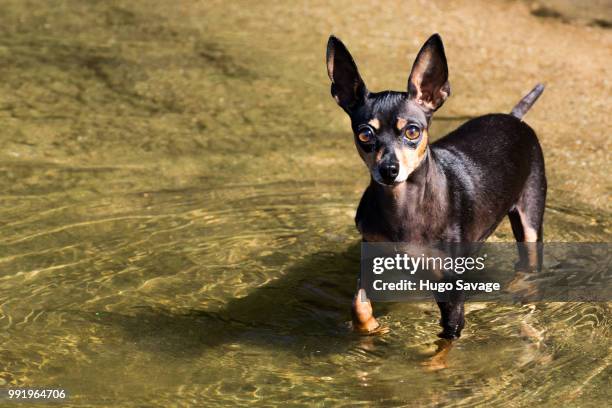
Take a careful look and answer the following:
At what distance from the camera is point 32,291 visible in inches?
251

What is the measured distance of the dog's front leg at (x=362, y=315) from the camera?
5.77 m

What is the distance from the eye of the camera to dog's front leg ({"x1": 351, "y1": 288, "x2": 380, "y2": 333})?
577 centimetres

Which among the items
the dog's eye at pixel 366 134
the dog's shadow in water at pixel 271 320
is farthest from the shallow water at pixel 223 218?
the dog's eye at pixel 366 134

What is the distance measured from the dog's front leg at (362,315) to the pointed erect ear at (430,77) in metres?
1.01

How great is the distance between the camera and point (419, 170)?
554 cm

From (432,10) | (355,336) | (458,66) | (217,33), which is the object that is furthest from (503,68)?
(355,336)

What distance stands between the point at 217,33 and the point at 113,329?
5.46 m

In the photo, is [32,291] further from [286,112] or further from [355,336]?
[286,112]

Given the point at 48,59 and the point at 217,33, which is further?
the point at 217,33

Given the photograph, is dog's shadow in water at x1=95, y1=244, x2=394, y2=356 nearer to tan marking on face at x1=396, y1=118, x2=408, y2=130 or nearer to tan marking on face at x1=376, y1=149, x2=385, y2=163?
tan marking on face at x1=376, y1=149, x2=385, y2=163

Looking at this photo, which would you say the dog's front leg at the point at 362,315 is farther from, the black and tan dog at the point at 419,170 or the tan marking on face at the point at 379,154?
the tan marking on face at the point at 379,154

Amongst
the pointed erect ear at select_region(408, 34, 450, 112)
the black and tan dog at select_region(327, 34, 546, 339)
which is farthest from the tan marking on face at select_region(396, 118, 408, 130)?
the pointed erect ear at select_region(408, 34, 450, 112)

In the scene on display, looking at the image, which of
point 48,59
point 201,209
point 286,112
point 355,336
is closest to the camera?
point 355,336

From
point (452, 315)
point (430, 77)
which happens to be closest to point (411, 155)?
point (430, 77)
